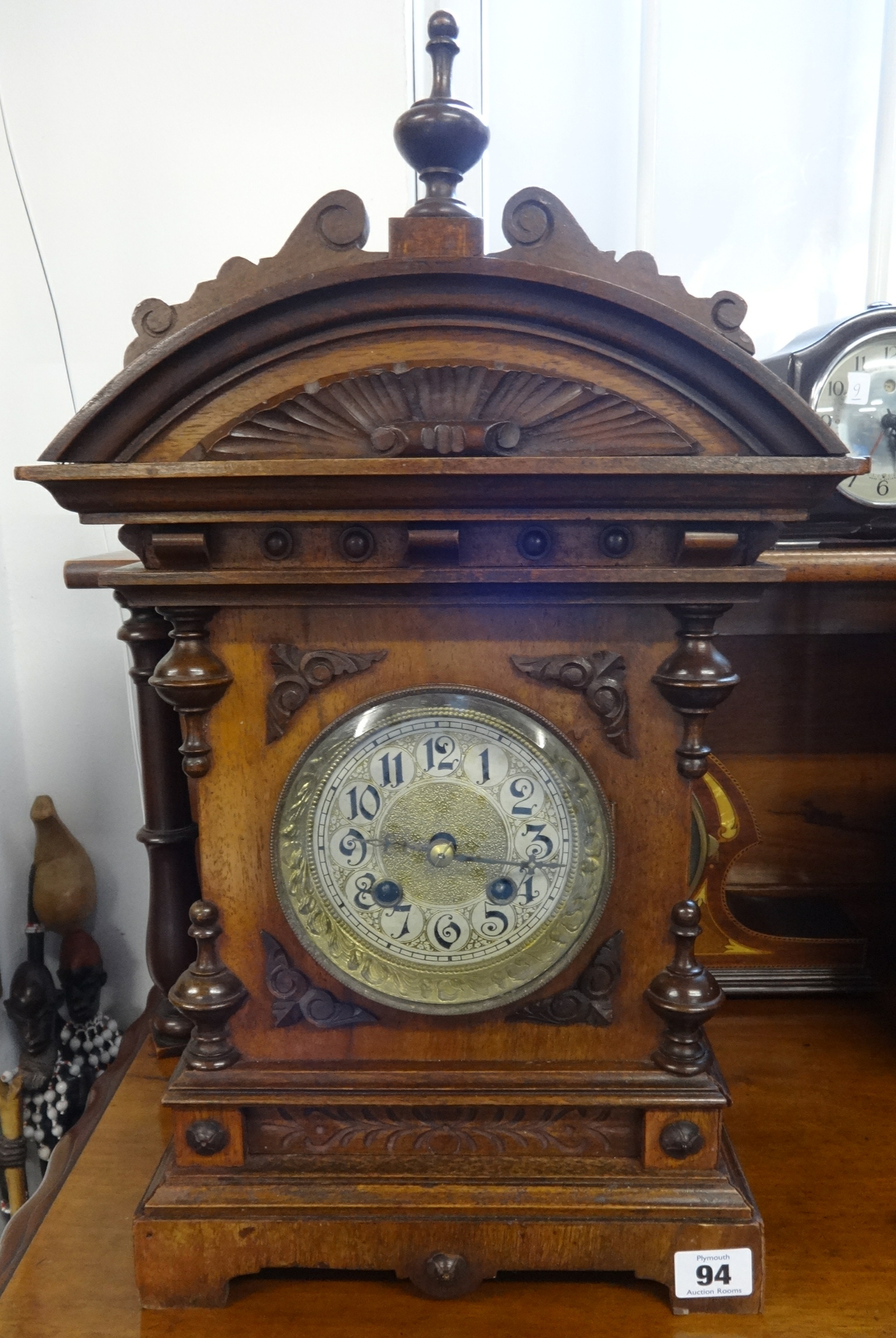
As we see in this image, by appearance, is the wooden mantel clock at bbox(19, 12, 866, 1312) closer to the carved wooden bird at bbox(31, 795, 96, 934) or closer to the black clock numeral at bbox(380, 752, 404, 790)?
the black clock numeral at bbox(380, 752, 404, 790)

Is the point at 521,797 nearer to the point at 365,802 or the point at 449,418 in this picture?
the point at 365,802

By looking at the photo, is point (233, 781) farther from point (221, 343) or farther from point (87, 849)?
point (87, 849)

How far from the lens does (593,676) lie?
79 centimetres

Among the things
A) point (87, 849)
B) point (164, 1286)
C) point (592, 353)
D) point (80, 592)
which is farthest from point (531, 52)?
point (164, 1286)

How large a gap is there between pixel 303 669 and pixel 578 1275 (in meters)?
0.59

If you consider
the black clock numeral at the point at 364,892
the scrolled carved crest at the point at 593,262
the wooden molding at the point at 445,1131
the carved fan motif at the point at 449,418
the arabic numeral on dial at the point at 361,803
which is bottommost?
the wooden molding at the point at 445,1131

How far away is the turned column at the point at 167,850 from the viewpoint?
114cm

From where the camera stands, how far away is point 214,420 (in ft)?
2.41

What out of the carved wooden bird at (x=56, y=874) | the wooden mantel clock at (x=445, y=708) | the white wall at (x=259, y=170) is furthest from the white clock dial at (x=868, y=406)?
the carved wooden bird at (x=56, y=874)

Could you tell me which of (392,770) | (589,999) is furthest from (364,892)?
(589,999)

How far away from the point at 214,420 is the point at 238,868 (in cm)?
38

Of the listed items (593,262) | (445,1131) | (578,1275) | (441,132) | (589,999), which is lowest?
(578,1275)

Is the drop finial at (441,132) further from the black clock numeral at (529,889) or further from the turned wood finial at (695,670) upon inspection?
the black clock numeral at (529,889)

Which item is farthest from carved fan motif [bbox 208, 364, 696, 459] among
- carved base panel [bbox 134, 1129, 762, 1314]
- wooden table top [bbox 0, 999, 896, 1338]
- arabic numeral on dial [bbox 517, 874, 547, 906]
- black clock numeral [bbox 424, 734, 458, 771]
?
wooden table top [bbox 0, 999, 896, 1338]
